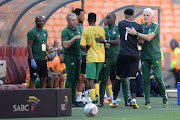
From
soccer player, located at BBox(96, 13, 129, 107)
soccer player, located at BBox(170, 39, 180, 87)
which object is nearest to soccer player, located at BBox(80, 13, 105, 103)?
soccer player, located at BBox(96, 13, 129, 107)

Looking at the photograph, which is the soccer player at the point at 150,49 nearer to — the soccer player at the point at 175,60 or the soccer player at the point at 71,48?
the soccer player at the point at 71,48

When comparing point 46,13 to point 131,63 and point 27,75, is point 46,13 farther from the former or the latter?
point 131,63

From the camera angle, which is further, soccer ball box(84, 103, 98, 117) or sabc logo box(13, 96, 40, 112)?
soccer ball box(84, 103, 98, 117)

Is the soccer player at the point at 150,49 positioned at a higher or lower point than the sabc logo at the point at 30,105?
higher

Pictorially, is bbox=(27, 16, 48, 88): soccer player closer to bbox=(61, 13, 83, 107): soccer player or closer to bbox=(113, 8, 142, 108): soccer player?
bbox=(61, 13, 83, 107): soccer player

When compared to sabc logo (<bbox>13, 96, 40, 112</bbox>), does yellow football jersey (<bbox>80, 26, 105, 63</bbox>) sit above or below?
above

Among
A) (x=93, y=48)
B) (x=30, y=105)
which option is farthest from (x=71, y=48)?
(x=30, y=105)

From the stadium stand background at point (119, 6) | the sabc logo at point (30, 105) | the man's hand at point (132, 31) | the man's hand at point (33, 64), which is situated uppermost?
the stadium stand background at point (119, 6)

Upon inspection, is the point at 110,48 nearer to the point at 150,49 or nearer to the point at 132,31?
the point at 132,31

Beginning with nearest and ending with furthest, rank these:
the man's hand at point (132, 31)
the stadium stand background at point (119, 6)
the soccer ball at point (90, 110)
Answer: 1. the soccer ball at point (90, 110)
2. the man's hand at point (132, 31)
3. the stadium stand background at point (119, 6)

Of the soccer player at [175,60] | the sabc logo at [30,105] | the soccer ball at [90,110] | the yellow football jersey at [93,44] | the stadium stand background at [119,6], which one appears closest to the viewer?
the sabc logo at [30,105]

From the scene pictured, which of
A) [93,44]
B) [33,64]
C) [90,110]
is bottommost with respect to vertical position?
[90,110]

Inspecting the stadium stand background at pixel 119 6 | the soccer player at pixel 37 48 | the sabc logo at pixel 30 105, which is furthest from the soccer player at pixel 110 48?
the stadium stand background at pixel 119 6

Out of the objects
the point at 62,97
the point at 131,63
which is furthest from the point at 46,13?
the point at 62,97
